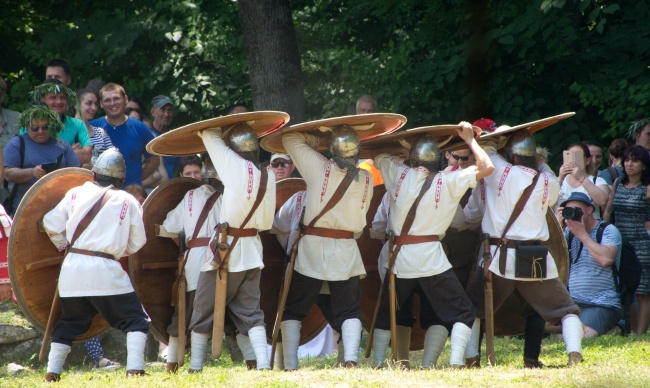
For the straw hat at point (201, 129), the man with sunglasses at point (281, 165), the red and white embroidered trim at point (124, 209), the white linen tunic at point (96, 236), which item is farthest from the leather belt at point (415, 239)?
the red and white embroidered trim at point (124, 209)

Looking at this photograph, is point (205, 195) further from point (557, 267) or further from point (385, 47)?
point (385, 47)

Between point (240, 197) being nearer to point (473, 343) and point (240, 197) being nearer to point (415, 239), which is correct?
point (415, 239)

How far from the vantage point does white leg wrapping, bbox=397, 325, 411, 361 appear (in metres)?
6.96

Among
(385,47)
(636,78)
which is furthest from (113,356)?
(636,78)

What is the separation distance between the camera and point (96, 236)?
6.19 metres

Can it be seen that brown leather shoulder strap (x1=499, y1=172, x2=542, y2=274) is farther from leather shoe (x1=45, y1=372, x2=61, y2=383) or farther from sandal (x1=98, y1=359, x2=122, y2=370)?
sandal (x1=98, y1=359, x2=122, y2=370)

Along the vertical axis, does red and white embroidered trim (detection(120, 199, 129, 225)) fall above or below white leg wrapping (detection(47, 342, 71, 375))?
above

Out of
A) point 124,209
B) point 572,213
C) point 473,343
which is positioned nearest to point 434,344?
point 473,343

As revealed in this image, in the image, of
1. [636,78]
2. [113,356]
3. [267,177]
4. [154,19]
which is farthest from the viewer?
[154,19]

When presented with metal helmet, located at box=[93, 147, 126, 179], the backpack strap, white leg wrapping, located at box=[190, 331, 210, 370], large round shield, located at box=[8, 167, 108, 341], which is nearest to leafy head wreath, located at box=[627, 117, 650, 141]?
white leg wrapping, located at box=[190, 331, 210, 370]

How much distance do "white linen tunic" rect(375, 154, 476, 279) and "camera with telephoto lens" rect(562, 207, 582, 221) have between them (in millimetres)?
1481

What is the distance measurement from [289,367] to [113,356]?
2130mm

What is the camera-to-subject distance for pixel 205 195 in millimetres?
6648

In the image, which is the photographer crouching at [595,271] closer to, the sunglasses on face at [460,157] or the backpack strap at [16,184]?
the sunglasses on face at [460,157]
